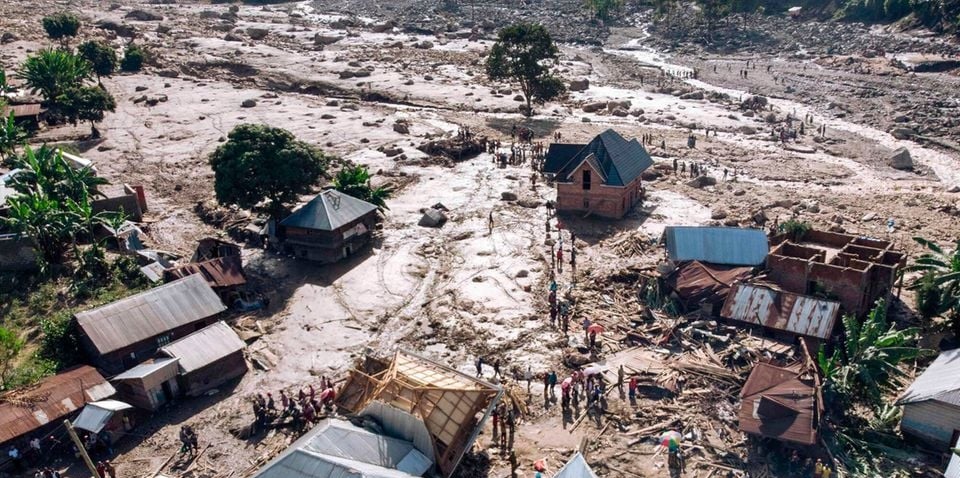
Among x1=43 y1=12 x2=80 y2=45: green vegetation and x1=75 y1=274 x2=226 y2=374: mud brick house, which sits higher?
x1=43 y1=12 x2=80 y2=45: green vegetation

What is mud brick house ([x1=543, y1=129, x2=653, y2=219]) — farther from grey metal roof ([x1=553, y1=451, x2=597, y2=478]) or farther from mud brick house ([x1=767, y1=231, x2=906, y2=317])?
grey metal roof ([x1=553, y1=451, x2=597, y2=478])

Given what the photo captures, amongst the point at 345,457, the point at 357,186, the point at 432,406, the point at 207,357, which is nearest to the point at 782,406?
the point at 432,406

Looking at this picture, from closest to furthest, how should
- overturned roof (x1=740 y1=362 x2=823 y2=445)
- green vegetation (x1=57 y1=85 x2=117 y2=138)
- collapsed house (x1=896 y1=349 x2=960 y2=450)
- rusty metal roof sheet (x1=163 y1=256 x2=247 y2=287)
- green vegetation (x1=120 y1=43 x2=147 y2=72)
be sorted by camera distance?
overturned roof (x1=740 y1=362 x2=823 y2=445), collapsed house (x1=896 y1=349 x2=960 y2=450), rusty metal roof sheet (x1=163 y1=256 x2=247 y2=287), green vegetation (x1=57 y1=85 x2=117 y2=138), green vegetation (x1=120 y1=43 x2=147 y2=72)

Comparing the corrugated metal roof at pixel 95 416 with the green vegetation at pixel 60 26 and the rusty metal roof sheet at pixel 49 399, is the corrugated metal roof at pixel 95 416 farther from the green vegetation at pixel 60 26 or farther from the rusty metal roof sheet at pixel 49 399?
the green vegetation at pixel 60 26

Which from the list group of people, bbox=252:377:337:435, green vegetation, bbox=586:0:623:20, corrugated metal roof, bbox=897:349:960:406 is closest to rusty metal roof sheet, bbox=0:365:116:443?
group of people, bbox=252:377:337:435

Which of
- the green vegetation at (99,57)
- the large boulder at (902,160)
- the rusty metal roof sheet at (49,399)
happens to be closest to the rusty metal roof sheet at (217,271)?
the rusty metal roof sheet at (49,399)

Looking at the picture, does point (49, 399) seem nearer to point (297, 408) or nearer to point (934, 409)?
point (297, 408)

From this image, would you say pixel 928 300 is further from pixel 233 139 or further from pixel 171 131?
pixel 171 131

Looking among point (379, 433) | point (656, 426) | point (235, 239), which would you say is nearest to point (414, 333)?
point (379, 433)
